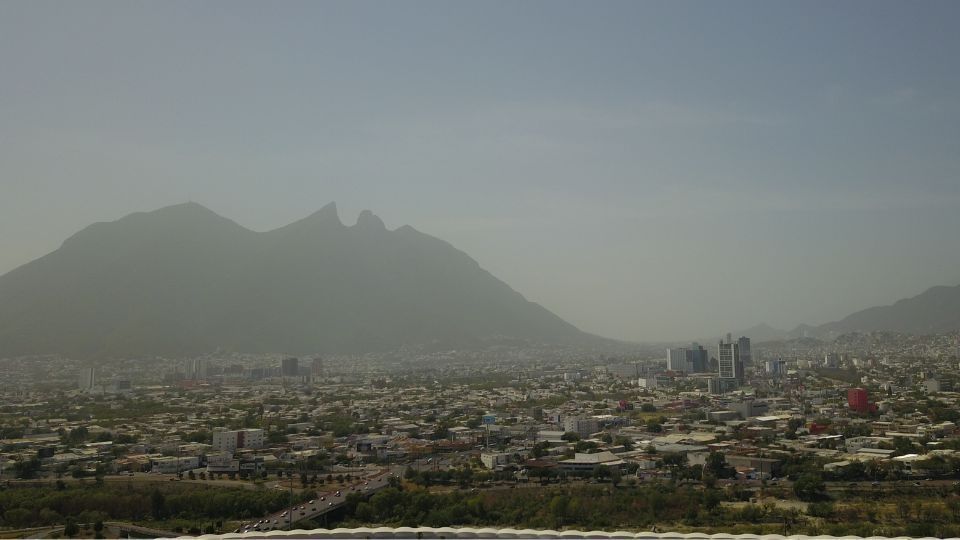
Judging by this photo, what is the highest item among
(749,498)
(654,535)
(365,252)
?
(365,252)

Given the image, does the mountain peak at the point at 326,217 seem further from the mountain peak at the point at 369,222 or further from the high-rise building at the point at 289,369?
the high-rise building at the point at 289,369

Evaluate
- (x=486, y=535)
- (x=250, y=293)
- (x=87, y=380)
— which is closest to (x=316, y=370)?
(x=87, y=380)

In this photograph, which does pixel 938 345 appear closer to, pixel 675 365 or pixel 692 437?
pixel 675 365

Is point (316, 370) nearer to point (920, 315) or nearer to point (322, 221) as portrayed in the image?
point (322, 221)

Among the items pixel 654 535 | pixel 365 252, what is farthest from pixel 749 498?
pixel 365 252

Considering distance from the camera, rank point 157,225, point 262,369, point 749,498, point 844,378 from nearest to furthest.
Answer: point 749,498 → point 844,378 → point 262,369 → point 157,225

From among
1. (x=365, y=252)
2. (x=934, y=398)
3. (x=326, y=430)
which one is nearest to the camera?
(x=326, y=430)

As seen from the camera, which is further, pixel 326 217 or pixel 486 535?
pixel 326 217
